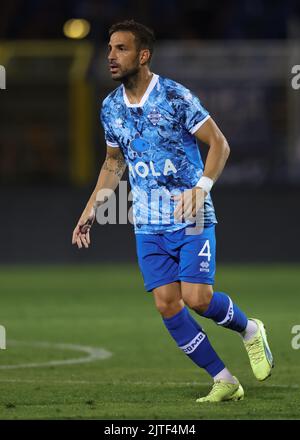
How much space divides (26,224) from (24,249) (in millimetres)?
432

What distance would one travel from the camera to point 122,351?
32.8 ft

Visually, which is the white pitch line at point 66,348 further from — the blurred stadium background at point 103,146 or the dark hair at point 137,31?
the blurred stadium background at point 103,146

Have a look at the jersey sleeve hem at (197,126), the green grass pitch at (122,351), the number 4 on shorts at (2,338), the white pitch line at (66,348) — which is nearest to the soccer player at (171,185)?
the jersey sleeve hem at (197,126)

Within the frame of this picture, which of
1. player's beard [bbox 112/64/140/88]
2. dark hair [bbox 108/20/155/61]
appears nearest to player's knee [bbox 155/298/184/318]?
player's beard [bbox 112/64/140/88]

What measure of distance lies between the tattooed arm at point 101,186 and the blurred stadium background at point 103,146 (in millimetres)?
11157

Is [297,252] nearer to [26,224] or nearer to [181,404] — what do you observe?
[26,224]

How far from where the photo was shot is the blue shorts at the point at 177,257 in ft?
23.5

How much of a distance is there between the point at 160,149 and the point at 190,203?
0.49 metres

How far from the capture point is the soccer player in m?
7.16

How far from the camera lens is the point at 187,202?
6.93m

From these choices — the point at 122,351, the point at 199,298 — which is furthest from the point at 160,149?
the point at 122,351

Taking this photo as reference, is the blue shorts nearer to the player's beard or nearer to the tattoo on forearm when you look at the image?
the tattoo on forearm
